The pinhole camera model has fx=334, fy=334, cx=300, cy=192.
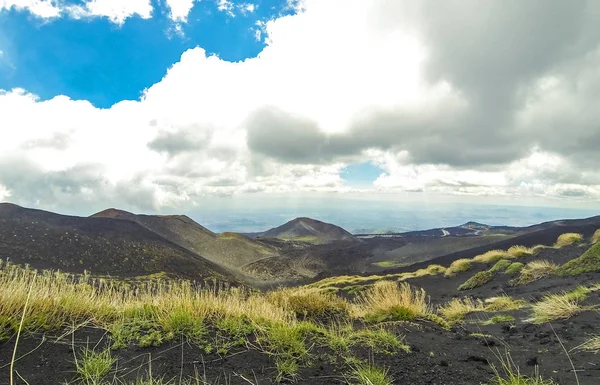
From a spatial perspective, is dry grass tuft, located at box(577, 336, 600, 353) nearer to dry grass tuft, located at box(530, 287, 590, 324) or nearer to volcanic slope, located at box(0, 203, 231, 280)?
dry grass tuft, located at box(530, 287, 590, 324)

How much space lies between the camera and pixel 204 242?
120 metres

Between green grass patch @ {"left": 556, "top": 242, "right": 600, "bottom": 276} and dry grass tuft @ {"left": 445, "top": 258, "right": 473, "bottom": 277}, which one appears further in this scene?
dry grass tuft @ {"left": 445, "top": 258, "right": 473, "bottom": 277}

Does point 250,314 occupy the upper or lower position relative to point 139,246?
upper

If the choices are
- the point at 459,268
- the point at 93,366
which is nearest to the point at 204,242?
the point at 459,268

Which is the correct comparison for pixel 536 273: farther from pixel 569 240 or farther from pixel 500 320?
pixel 569 240

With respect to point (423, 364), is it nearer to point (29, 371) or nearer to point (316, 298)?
point (316, 298)

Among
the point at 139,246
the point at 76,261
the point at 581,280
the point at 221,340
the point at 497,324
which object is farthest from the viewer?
the point at 139,246

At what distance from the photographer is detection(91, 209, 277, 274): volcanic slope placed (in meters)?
110

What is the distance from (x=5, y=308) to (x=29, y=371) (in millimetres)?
1310

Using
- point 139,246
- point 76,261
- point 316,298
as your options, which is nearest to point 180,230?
point 139,246

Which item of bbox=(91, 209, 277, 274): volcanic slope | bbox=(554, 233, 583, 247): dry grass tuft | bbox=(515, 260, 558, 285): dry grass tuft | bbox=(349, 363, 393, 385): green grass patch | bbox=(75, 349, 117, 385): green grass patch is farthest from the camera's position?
bbox=(91, 209, 277, 274): volcanic slope

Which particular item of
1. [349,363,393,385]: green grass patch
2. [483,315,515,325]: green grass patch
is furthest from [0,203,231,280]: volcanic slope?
[349,363,393,385]: green grass patch

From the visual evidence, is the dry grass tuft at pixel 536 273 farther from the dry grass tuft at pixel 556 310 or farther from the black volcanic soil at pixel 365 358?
the black volcanic soil at pixel 365 358

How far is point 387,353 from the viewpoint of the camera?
557 cm
